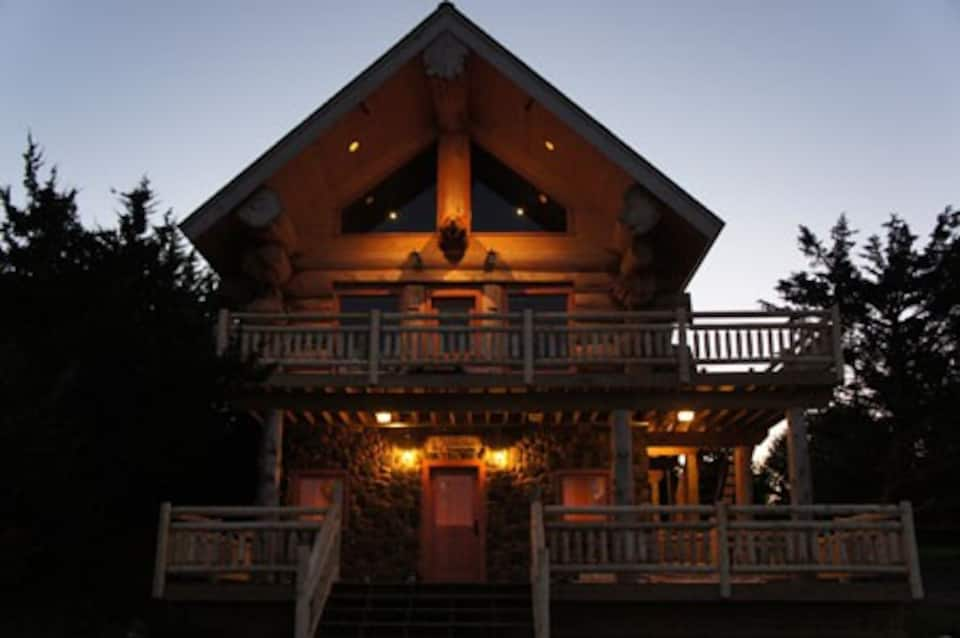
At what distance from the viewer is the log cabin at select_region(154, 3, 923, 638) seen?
13.8 metres

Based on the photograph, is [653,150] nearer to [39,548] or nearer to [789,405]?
[789,405]

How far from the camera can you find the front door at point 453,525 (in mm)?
17517

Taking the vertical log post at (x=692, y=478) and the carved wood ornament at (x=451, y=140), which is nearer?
the carved wood ornament at (x=451, y=140)

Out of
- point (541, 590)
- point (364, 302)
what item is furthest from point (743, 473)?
point (541, 590)

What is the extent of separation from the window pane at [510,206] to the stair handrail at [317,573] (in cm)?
687

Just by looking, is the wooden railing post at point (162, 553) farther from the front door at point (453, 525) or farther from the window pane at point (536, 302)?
the window pane at point (536, 302)

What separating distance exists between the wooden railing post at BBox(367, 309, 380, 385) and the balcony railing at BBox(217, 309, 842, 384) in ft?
0.05

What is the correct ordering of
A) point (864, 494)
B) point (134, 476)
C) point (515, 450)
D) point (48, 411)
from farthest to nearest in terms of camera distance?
point (864, 494), point (515, 450), point (134, 476), point (48, 411)

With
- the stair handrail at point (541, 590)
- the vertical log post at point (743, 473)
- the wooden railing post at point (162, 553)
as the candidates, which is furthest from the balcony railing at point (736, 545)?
the vertical log post at point (743, 473)

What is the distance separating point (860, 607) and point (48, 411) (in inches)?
415

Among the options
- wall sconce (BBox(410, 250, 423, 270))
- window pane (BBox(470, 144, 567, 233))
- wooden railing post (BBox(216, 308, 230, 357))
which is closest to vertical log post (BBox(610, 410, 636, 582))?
window pane (BBox(470, 144, 567, 233))

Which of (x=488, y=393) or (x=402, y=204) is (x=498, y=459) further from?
(x=402, y=204)

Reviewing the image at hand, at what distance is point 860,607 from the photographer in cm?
1384

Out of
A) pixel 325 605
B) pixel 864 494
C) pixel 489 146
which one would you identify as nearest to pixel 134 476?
pixel 325 605
